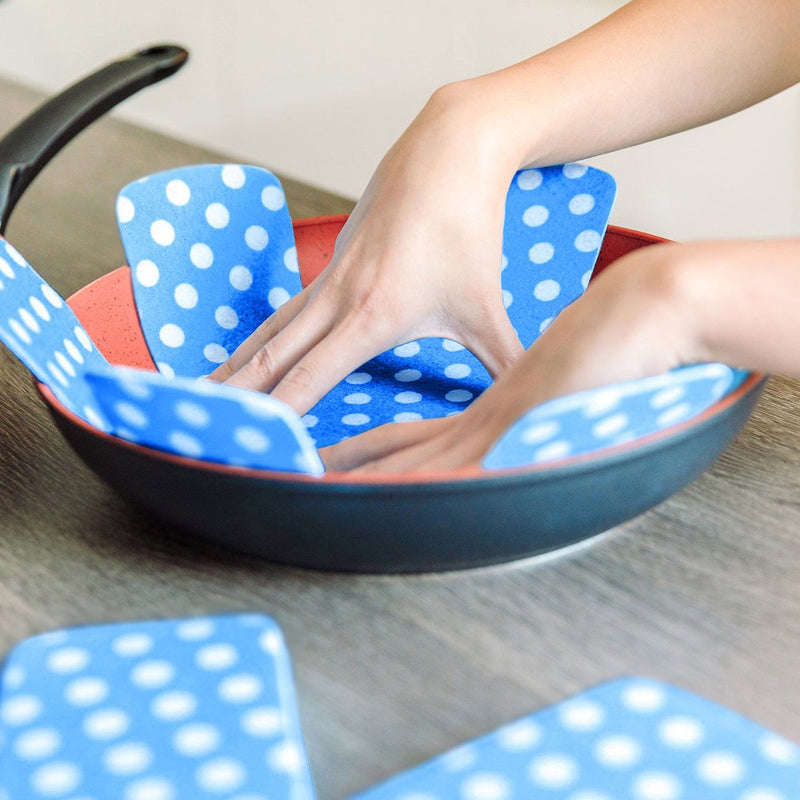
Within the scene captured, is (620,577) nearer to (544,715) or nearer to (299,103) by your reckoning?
(544,715)

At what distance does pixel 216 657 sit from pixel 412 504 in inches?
3.5

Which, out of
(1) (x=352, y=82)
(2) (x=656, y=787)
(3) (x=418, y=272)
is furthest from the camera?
(1) (x=352, y=82)

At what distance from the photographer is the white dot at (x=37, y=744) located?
0.30m

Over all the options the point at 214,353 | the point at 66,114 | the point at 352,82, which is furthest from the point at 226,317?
the point at 352,82

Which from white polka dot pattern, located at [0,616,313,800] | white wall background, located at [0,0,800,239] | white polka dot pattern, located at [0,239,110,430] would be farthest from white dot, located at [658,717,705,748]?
white wall background, located at [0,0,800,239]

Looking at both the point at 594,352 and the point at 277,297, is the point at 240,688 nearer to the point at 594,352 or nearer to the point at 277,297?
the point at 594,352

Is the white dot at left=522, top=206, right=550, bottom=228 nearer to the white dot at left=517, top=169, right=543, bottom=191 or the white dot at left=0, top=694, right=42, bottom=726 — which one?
the white dot at left=517, top=169, right=543, bottom=191

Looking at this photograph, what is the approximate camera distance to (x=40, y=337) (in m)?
0.38

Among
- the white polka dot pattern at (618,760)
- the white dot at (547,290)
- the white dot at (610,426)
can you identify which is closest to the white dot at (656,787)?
the white polka dot pattern at (618,760)

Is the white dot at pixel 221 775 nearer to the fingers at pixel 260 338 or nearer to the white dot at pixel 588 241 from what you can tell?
the fingers at pixel 260 338

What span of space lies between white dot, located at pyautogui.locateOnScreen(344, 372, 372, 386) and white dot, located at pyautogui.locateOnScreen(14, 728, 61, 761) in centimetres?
25

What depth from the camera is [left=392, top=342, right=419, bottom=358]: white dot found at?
A: 0.54 metres

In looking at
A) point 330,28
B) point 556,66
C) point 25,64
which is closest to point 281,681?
point 556,66

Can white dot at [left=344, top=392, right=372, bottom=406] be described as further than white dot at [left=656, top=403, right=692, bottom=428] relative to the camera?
Yes
